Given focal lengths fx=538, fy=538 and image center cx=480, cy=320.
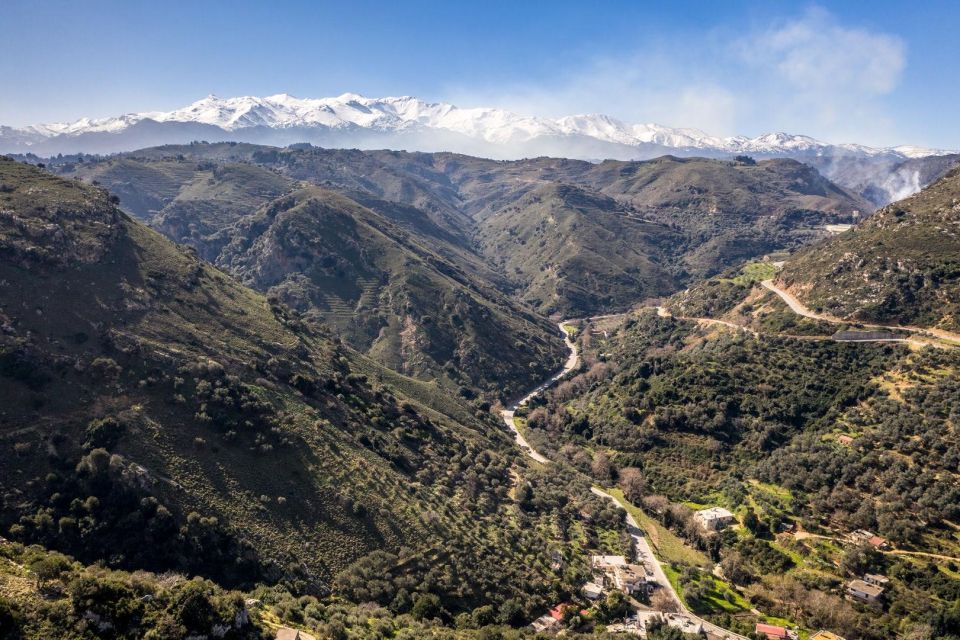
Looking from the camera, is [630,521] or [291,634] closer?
[291,634]

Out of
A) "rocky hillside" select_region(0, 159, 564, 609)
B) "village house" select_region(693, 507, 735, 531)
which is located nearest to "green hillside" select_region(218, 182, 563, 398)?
"rocky hillside" select_region(0, 159, 564, 609)

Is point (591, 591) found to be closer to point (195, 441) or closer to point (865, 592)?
point (865, 592)

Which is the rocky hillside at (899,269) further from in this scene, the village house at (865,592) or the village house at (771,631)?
the village house at (771,631)

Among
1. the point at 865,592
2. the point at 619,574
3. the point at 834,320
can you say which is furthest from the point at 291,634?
the point at 834,320

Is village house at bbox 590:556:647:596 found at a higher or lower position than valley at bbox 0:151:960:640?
lower

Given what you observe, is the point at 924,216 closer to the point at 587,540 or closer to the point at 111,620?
the point at 587,540

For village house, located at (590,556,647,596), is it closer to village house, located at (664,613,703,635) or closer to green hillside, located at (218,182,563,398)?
village house, located at (664,613,703,635)

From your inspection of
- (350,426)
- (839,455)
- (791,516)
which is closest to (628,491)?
(791,516)
